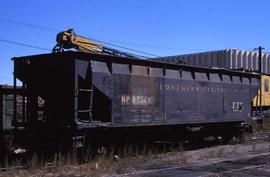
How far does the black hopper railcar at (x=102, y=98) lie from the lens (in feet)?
44.7

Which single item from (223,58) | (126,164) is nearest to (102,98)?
(126,164)

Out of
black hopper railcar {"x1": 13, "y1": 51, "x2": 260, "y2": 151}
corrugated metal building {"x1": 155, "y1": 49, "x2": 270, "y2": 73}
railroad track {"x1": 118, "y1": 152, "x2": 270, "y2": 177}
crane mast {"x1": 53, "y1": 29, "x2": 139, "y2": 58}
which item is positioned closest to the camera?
railroad track {"x1": 118, "y1": 152, "x2": 270, "y2": 177}

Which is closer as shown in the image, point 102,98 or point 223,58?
point 102,98

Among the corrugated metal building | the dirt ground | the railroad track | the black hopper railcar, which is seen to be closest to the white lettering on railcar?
the black hopper railcar

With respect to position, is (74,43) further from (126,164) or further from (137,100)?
(126,164)

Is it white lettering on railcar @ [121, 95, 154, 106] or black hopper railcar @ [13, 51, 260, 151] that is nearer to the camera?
black hopper railcar @ [13, 51, 260, 151]

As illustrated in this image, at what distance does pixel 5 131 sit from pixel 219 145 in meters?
8.94

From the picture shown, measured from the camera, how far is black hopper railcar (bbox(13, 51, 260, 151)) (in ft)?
44.7

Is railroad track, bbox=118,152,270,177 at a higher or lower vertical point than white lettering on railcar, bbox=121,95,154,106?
lower

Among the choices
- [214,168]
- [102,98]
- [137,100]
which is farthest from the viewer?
[137,100]

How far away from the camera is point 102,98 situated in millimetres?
14227

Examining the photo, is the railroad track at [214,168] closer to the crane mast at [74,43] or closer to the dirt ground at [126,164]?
the dirt ground at [126,164]

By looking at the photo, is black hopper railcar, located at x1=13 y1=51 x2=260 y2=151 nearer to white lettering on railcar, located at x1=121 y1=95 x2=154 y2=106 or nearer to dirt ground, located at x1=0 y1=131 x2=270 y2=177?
white lettering on railcar, located at x1=121 y1=95 x2=154 y2=106

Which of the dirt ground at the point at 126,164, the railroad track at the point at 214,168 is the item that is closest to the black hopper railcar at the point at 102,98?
the dirt ground at the point at 126,164
